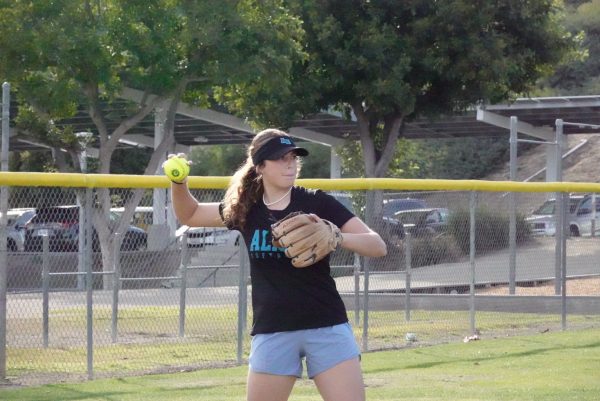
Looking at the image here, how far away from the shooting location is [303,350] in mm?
4988

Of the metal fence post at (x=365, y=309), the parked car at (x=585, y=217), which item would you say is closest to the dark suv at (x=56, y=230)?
the metal fence post at (x=365, y=309)

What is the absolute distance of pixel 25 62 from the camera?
2305 cm

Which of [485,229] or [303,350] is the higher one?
[485,229]

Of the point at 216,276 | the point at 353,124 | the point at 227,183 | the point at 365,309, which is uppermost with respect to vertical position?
the point at 353,124

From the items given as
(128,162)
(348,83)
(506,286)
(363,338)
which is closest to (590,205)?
(506,286)

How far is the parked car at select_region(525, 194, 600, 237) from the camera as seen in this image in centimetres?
1507

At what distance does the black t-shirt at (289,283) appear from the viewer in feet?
16.4

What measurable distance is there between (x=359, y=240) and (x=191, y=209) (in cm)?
97

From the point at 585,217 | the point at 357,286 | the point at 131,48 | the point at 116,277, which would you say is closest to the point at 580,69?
the point at 131,48

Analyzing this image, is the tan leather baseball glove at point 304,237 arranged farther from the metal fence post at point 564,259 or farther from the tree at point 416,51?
the tree at point 416,51

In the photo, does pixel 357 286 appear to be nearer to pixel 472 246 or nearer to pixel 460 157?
pixel 472 246

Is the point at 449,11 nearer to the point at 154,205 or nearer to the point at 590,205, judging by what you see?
the point at 590,205

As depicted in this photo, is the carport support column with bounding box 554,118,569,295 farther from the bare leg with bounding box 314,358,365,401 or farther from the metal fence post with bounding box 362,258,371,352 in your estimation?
the bare leg with bounding box 314,358,365,401

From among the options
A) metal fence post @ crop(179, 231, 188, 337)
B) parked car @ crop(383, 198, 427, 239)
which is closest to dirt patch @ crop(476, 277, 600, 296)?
parked car @ crop(383, 198, 427, 239)
